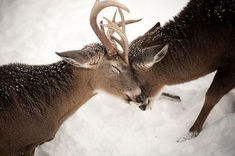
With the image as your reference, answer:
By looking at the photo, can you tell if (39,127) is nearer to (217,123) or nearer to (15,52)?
(217,123)

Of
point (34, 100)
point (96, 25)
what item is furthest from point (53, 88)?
point (96, 25)

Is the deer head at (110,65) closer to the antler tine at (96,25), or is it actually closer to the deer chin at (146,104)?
the antler tine at (96,25)

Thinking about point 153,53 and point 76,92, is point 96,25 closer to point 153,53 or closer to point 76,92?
point 153,53

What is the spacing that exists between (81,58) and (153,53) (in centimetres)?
128

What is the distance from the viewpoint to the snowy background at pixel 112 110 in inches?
217

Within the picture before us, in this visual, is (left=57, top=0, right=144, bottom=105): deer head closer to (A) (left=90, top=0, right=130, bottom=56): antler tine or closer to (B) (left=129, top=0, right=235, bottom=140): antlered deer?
(A) (left=90, top=0, right=130, bottom=56): antler tine

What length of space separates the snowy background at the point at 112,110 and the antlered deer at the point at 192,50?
822mm

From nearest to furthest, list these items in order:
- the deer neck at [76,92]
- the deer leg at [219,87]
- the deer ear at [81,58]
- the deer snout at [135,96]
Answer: the deer ear at [81,58]
the deer neck at [76,92]
the deer snout at [135,96]
the deer leg at [219,87]

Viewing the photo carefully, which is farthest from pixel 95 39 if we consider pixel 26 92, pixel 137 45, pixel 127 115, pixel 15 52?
pixel 26 92

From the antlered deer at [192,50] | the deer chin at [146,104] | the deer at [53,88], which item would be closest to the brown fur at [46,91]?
the deer at [53,88]

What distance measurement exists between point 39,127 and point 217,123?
3368 millimetres

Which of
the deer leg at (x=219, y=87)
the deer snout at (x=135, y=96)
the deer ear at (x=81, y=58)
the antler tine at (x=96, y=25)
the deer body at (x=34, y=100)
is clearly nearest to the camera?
the deer ear at (x=81, y=58)

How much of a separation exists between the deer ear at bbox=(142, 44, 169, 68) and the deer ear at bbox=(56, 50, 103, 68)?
82 cm

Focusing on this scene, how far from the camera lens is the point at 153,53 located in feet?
16.0
